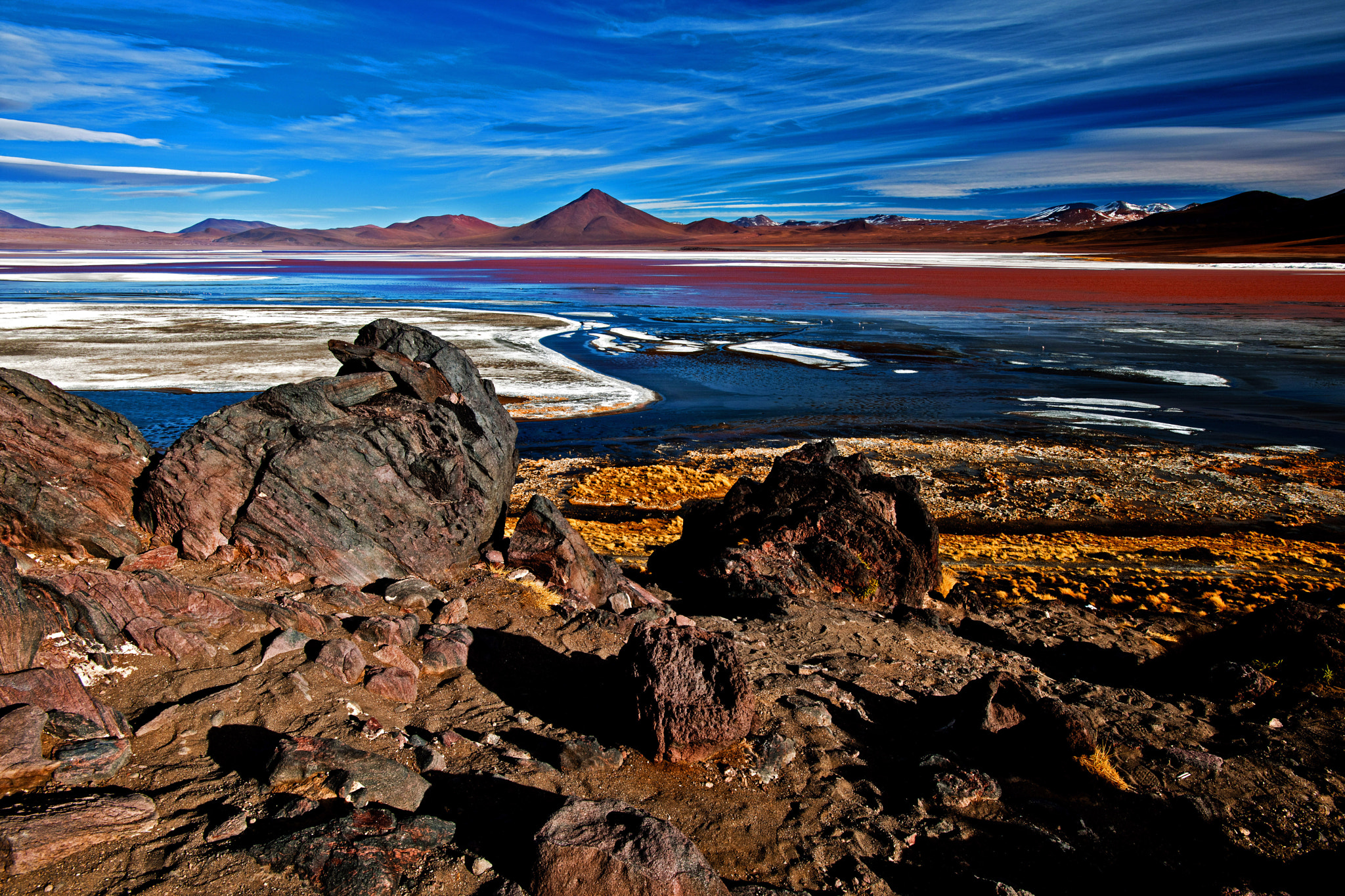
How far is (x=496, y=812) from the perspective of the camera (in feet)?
9.53

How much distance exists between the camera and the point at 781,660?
179 inches

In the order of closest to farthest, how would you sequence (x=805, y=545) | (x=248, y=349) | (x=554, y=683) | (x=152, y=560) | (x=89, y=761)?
(x=89, y=761)
(x=554, y=683)
(x=152, y=560)
(x=805, y=545)
(x=248, y=349)

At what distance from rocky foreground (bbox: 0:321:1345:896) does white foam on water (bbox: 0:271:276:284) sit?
4791 centimetres

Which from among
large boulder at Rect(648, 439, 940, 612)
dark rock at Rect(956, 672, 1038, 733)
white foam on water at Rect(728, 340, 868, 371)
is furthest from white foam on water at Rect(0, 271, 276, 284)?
dark rock at Rect(956, 672, 1038, 733)

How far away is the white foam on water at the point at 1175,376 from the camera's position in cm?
1530

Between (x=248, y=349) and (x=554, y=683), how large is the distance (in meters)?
17.2

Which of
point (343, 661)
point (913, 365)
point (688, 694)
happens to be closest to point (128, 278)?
point (913, 365)

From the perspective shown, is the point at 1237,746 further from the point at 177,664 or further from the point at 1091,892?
the point at 177,664

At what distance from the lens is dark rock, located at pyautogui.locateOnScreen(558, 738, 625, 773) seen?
3277 millimetres

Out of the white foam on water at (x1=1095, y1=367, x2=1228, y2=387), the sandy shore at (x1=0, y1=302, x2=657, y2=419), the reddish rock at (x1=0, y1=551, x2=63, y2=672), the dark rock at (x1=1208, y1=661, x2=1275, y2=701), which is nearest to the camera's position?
the reddish rock at (x1=0, y1=551, x2=63, y2=672)

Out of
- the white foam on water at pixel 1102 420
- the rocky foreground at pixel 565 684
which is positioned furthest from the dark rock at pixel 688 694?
the white foam on water at pixel 1102 420

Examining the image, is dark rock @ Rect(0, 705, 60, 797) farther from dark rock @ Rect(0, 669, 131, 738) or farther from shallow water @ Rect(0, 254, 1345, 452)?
shallow water @ Rect(0, 254, 1345, 452)

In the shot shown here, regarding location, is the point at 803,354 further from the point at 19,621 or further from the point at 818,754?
the point at 19,621

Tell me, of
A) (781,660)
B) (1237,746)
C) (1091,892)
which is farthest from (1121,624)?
(1091,892)
